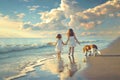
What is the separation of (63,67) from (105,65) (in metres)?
0.91

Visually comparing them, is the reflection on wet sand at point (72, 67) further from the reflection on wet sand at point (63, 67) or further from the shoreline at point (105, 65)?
the shoreline at point (105, 65)

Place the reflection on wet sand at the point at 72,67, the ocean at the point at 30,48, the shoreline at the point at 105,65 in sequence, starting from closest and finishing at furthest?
the shoreline at the point at 105,65 < the reflection on wet sand at the point at 72,67 < the ocean at the point at 30,48

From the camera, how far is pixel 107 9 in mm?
8039

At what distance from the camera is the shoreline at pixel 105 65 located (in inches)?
210

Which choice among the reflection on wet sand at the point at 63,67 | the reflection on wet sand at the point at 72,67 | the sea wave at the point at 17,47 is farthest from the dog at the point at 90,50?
the sea wave at the point at 17,47

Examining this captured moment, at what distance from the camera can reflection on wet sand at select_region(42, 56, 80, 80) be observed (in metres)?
5.38

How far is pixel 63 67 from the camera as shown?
609 centimetres

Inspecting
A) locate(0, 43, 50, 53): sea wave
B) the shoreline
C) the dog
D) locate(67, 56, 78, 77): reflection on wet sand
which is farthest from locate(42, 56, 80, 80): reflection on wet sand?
locate(0, 43, 50, 53): sea wave

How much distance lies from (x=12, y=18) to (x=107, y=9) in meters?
2.57

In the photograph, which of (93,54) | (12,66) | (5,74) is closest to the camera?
(5,74)

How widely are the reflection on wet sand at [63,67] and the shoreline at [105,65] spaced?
243mm

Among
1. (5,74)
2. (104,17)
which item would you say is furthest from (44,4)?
(5,74)

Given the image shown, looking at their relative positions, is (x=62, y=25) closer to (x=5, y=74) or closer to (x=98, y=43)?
(x=98, y=43)

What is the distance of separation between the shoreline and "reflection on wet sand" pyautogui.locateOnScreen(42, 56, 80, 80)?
24 centimetres
